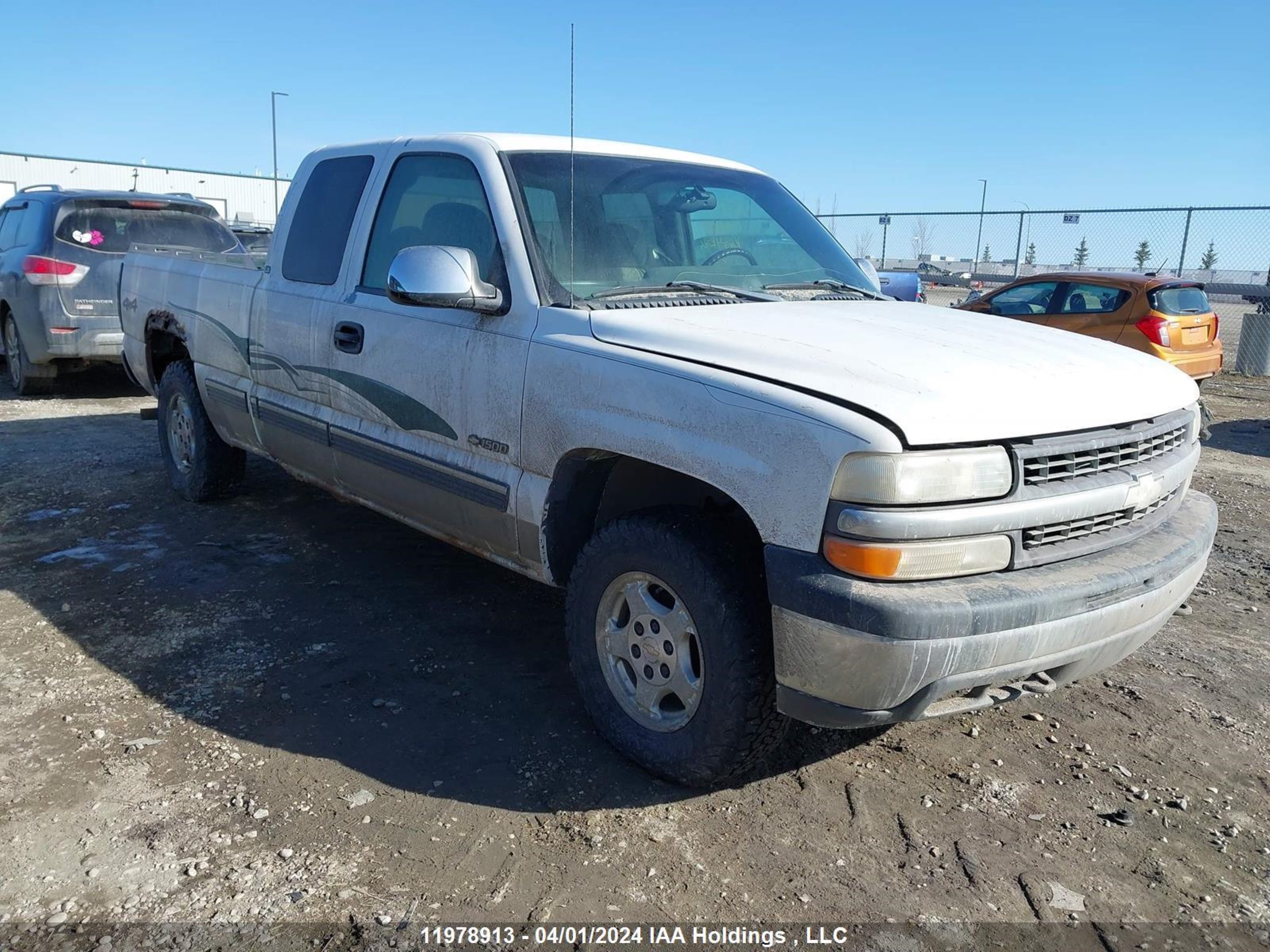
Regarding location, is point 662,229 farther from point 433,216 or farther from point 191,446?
point 191,446

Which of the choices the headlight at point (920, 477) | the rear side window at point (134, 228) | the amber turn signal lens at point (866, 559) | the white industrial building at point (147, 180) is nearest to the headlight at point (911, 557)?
the amber turn signal lens at point (866, 559)

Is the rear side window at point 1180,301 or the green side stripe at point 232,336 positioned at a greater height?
the rear side window at point 1180,301

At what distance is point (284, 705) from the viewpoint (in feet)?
11.6

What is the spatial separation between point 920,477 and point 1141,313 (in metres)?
9.25

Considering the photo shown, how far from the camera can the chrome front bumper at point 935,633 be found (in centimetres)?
244

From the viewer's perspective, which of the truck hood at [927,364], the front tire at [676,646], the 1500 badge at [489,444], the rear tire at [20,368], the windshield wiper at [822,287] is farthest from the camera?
the rear tire at [20,368]

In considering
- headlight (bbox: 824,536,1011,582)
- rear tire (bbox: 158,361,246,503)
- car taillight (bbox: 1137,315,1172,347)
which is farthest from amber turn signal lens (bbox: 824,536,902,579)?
car taillight (bbox: 1137,315,1172,347)

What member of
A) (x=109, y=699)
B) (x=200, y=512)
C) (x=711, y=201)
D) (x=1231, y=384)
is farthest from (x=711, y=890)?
(x=1231, y=384)

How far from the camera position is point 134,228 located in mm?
9156

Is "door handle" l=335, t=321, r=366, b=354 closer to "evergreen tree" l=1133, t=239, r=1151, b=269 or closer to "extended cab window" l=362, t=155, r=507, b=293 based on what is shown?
"extended cab window" l=362, t=155, r=507, b=293

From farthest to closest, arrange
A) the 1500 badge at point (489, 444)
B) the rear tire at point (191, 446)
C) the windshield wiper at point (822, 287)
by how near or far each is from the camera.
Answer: the rear tire at point (191, 446) < the windshield wiper at point (822, 287) < the 1500 badge at point (489, 444)

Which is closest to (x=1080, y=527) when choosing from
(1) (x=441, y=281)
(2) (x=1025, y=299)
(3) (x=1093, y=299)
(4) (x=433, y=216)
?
(1) (x=441, y=281)

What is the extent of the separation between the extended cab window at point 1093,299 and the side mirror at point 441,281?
359 inches

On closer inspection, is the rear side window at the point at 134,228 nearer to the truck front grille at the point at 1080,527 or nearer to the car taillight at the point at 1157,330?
the truck front grille at the point at 1080,527
